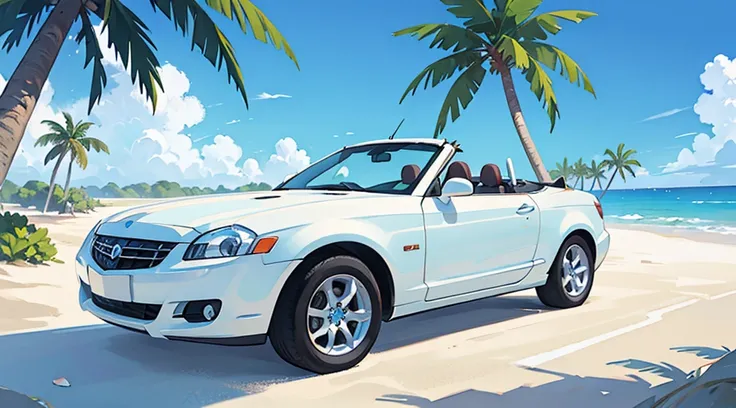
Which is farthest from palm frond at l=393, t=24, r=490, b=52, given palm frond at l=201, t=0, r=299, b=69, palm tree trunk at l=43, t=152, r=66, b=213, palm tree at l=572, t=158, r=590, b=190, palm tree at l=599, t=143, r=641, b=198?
palm tree at l=572, t=158, r=590, b=190

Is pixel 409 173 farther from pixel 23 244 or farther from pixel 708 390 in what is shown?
pixel 23 244

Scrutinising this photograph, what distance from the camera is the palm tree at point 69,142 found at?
133 feet

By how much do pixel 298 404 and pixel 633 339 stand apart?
113 inches

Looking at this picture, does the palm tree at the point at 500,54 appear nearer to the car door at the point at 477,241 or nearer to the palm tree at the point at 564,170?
the car door at the point at 477,241

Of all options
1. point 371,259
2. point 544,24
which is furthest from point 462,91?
point 371,259

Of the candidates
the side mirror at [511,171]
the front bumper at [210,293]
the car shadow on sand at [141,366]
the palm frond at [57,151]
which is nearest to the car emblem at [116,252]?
the front bumper at [210,293]

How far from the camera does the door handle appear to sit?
Answer: 5360mm

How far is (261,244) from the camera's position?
369 cm

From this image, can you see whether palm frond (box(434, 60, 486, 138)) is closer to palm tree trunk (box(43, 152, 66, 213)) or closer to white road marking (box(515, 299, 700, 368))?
white road marking (box(515, 299, 700, 368))

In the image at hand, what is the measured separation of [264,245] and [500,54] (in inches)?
600

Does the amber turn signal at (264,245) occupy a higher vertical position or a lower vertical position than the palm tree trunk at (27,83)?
lower

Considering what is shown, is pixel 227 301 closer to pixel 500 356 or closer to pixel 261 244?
pixel 261 244

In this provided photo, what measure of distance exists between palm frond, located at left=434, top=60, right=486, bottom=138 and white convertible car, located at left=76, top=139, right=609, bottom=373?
40.3ft

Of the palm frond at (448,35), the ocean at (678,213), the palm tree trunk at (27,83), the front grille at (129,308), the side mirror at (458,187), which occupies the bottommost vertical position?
the ocean at (678,213)
